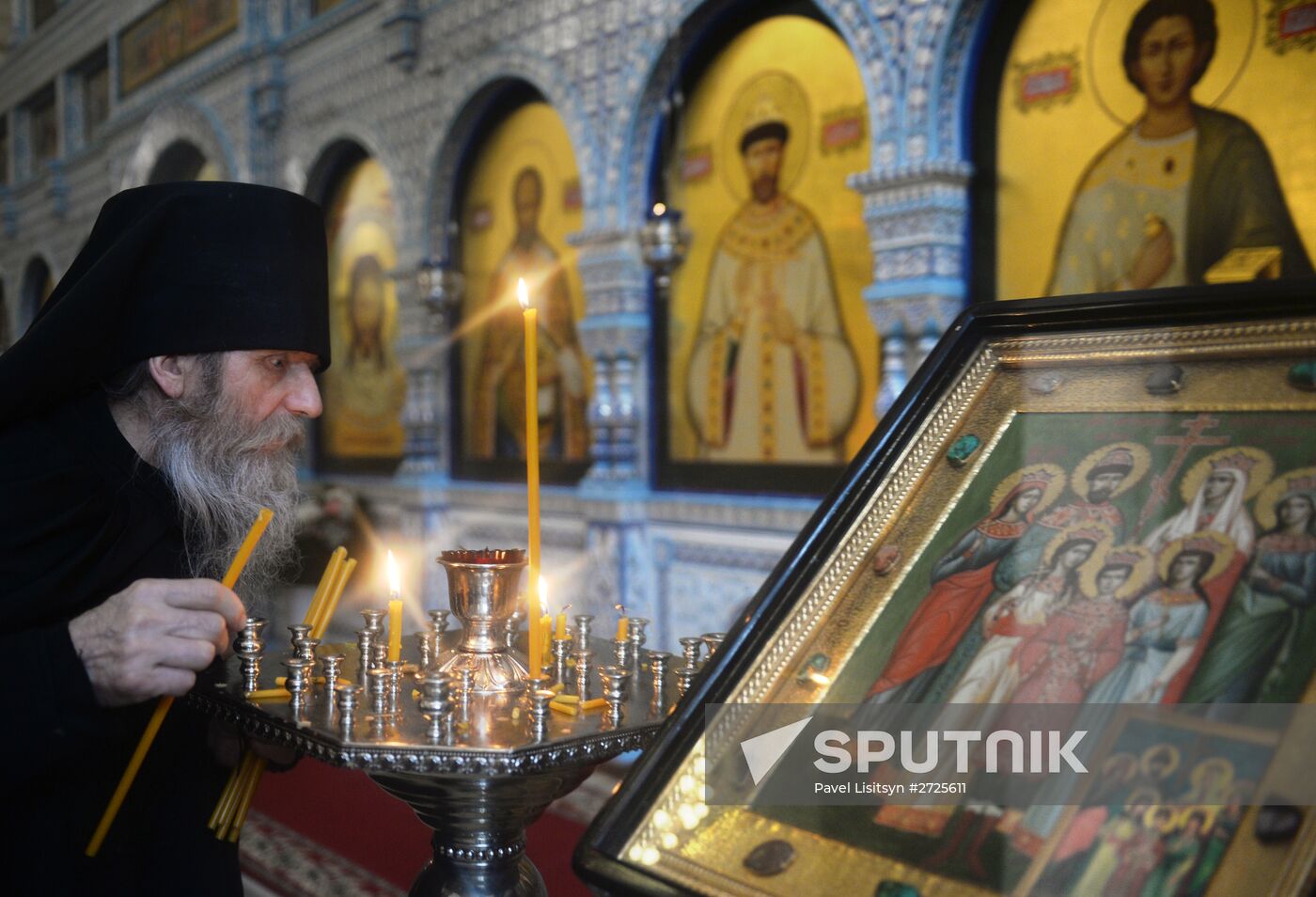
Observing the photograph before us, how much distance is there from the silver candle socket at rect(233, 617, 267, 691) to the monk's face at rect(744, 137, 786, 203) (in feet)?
11.6

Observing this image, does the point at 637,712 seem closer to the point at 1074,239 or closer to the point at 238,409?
the point at 238,409

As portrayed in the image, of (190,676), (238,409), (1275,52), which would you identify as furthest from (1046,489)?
(1275,52)

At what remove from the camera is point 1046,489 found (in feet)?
3.19

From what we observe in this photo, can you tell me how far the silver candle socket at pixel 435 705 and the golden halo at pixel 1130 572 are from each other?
557mm

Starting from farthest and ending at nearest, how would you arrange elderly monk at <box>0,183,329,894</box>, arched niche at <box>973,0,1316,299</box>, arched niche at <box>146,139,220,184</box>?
arched niche at <box>146,139,220,184</box>, arched niche at <box>973,0,1316,299</box>, elderly monk at <box>0,183,329,894</box>

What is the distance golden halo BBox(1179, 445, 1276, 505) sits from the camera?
833 millimetres

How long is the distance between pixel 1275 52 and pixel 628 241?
8.62 ft

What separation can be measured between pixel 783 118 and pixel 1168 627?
3.90m

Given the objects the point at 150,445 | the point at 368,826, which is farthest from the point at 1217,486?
the point at 368,826

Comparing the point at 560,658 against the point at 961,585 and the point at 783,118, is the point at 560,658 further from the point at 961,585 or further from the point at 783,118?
the point at 783,118

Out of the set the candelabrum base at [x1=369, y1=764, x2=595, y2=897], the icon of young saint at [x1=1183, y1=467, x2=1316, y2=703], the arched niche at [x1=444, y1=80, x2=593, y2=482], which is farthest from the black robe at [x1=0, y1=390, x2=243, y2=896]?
the arched niche at [x1=444, y1=80, x2=593, y2=482]

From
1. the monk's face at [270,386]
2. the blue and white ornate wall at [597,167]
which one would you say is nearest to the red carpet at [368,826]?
the blue and white ornate wall at [597,167]

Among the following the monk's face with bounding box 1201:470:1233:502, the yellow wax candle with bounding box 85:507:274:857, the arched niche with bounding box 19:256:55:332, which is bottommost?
the yellow wax candle with bounding box 85:507:274:857

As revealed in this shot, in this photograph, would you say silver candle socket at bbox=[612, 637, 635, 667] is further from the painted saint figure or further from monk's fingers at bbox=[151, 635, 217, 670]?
the painted saint figure
